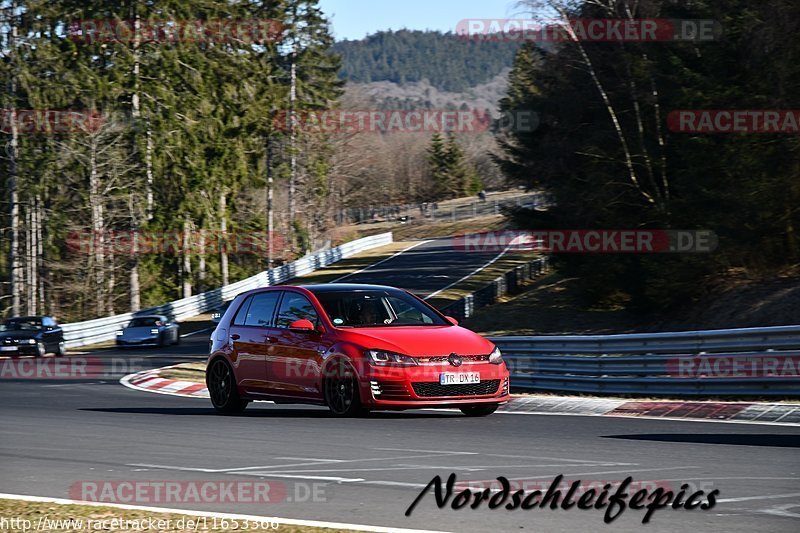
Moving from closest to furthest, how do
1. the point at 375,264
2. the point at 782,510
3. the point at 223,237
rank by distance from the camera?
1. the point at 782,510
2. the point at 223,237
3. the point at 375,264

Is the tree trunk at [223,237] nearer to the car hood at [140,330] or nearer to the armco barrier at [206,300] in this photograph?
the armco barrier at [206,300]

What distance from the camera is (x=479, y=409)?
1344 cm

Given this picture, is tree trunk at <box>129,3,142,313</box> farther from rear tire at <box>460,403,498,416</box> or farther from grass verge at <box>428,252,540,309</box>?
rear tire at <box>460,403,498,416</box>

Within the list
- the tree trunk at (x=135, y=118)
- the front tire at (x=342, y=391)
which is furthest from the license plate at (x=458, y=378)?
the tree trunk at (x=135, y=118)

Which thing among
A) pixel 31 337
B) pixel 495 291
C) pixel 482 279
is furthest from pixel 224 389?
pixel 482 279

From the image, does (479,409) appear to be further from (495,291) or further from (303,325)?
(495,291)

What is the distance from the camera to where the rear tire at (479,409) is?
13.4 m

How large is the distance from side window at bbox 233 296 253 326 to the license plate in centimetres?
331

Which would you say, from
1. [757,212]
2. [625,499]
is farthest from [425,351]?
[757,212]

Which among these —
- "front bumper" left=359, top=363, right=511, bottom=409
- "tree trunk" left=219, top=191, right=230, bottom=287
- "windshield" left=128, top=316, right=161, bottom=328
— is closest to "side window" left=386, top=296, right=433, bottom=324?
"front bumper" left=359, top=363, right=511, bottom=409

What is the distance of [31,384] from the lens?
22.8 meters

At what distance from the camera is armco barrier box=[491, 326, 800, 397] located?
44.7 feet

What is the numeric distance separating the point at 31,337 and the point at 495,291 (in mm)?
18311

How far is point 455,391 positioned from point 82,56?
144 feet
